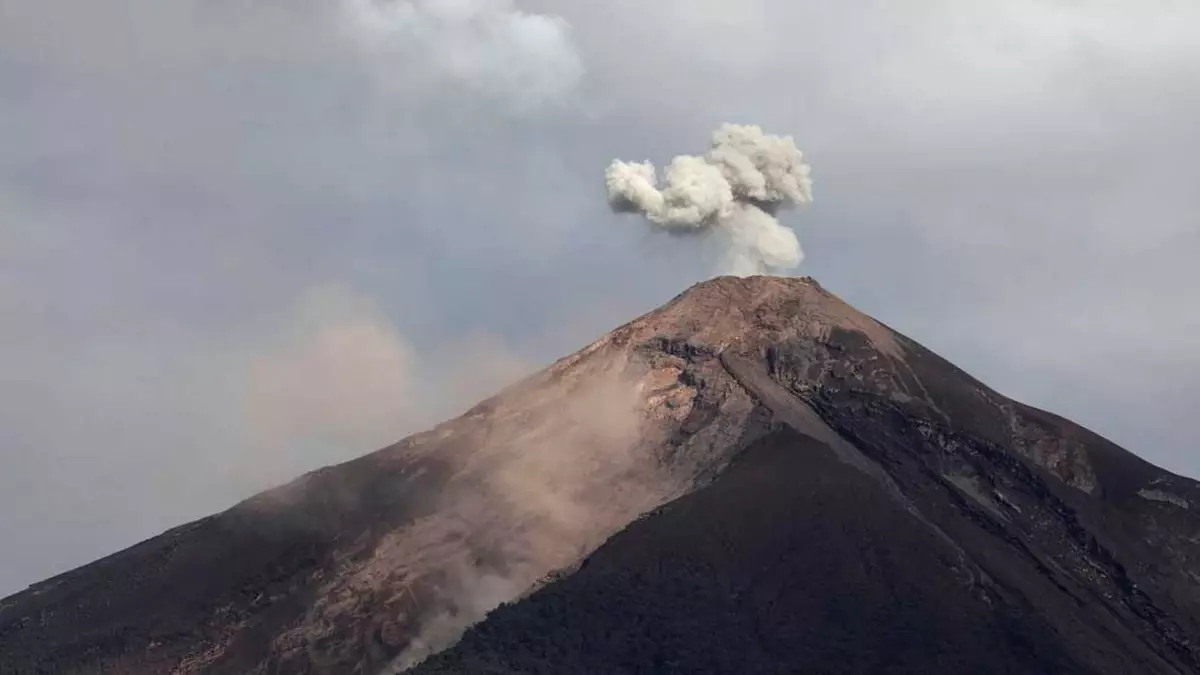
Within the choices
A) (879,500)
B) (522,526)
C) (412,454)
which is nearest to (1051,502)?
(879,500)

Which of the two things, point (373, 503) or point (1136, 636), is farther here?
point (373, 503)

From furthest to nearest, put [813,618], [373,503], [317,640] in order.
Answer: [373,503], [317,640], [813,618]

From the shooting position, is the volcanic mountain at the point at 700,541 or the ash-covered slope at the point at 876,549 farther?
the volcanic mountain at the point at 700,541

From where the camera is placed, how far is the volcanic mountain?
258 feet

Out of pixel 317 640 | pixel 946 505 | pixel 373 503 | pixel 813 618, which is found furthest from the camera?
pixel 373 503

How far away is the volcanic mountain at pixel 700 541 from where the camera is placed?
7869 centimetres

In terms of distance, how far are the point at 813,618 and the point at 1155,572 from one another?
77.6ft

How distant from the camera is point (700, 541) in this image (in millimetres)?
83750

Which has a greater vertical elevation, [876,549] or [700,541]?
[700,541]

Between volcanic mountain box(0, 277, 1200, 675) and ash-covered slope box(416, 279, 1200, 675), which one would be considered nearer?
ash-covered slope box(416, 279, 1200, 675)

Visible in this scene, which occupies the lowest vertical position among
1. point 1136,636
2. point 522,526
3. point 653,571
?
point 1136,636

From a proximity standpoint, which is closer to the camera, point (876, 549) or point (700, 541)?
point (876, 549)

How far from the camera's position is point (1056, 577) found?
8644 centimetres

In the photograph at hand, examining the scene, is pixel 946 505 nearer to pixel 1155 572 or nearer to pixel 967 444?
pixel 967 444
